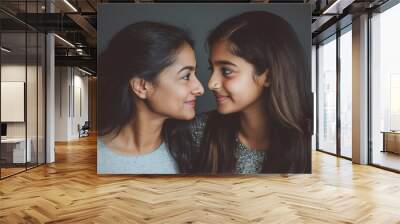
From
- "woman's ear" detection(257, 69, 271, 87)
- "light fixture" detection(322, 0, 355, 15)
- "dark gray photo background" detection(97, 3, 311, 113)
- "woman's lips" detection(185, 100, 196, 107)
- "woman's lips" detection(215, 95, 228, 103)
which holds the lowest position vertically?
"woman's lips" detection(185, 100, 196, 107)

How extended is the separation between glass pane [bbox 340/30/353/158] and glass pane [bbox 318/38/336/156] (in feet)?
1.67

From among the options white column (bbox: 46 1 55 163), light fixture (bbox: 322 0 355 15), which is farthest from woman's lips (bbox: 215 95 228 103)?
white column (bbox: 46 1 55 163)

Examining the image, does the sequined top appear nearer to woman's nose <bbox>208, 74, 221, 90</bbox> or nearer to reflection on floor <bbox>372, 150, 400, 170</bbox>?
woman's nose <bbox>208, 74, 221, 90</bbox>

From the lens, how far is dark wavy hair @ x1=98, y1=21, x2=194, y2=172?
6.71 m

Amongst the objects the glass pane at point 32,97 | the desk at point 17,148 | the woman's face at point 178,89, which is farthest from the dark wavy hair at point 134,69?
the glass pane at point 32,97

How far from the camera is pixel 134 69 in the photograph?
6.71 metres

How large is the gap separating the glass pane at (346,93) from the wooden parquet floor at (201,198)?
203 centimetres

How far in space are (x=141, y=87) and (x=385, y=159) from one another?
5.44 metres

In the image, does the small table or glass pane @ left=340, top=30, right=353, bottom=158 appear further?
glass pane @ left=340, top=30, right=353, bottom=158

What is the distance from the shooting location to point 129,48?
6.74 m

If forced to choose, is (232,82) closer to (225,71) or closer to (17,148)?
(225,71)

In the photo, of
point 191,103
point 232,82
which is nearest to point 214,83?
point 232,82

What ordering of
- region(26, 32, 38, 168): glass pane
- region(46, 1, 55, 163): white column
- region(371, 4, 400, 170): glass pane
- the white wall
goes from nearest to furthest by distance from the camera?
1. region(371, 4, 400, 170): glass pane
2. region(26, 32, 38, 168): glass pane
3. region(46, 1, 55, 163): white column
4. the white wall

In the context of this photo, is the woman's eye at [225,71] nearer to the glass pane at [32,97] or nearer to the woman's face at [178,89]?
the woman's face at [178,89]
